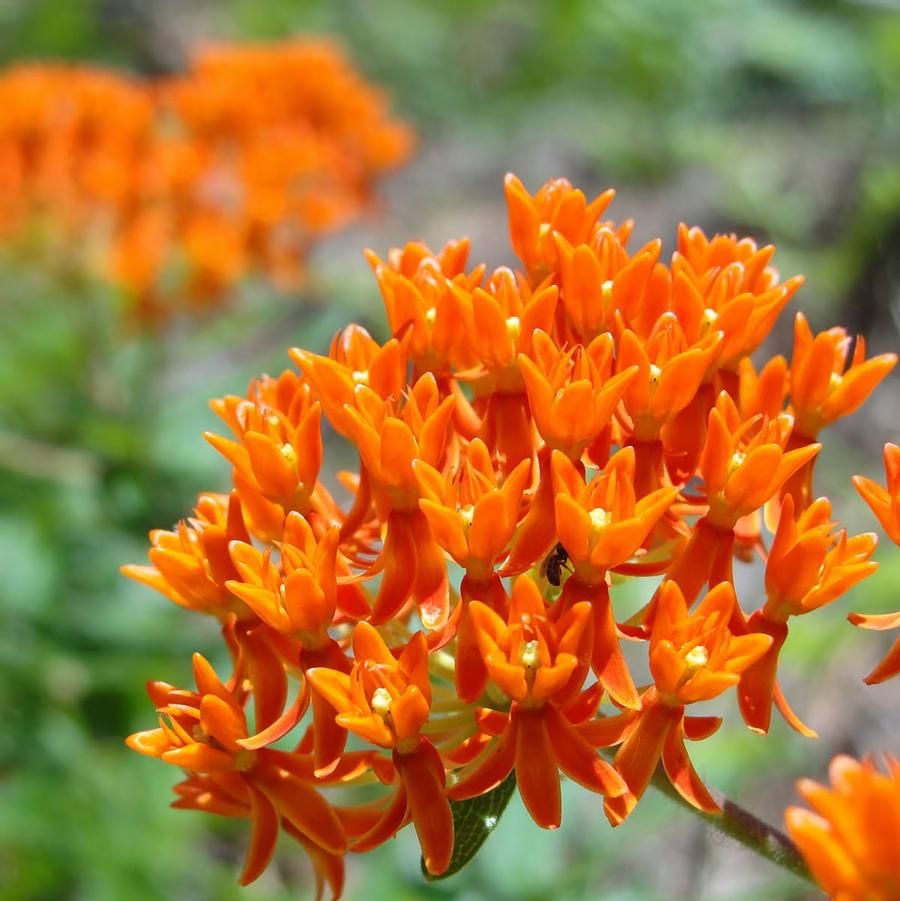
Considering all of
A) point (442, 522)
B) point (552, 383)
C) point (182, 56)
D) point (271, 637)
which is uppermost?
point (552, 383)

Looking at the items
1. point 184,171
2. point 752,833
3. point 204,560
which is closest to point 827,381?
point 752,833

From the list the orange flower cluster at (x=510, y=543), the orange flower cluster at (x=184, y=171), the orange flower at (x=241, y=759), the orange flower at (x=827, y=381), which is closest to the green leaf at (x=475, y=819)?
the orange flower cluster at (x=510, y=543)

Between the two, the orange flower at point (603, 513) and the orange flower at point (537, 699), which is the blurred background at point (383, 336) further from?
the orange flower at point (603, 513)

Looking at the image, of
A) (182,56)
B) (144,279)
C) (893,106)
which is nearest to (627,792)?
(144,279)

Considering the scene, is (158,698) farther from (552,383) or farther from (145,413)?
(145,413)

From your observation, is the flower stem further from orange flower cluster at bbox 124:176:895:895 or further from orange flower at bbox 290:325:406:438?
orange flower at bbox 290:325:406:438

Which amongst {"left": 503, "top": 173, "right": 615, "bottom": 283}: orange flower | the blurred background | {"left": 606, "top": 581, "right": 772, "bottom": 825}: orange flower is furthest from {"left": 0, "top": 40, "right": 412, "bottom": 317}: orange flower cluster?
{"left": 606, "top": 581, "right": 772, "bottom": 825}: orange flower

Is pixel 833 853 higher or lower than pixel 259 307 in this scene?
higher
